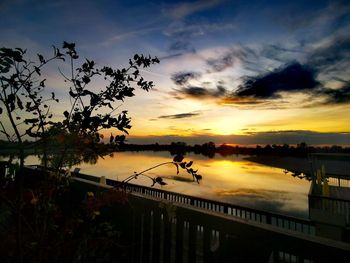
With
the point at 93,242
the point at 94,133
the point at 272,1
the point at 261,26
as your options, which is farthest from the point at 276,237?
the point at 261,26

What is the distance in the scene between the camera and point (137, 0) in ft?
17.6

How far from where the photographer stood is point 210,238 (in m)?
2.13

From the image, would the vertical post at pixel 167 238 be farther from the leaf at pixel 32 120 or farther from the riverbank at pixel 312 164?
the riverbank at pixel 312 164

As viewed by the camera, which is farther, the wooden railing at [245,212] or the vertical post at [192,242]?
the wooden railing at [245,212]

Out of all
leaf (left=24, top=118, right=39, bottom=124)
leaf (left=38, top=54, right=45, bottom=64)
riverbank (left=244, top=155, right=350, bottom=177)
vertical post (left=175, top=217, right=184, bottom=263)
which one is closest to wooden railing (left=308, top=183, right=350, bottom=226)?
riverbank (left=244, top=155, right=350, bottom=177)

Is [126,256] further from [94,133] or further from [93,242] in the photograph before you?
[94,133]

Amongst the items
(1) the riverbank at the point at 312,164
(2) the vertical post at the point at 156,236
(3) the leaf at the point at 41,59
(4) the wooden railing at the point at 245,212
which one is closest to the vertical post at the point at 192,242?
(2) the vertical post at the point at 156,236

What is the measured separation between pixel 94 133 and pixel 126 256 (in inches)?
59.5

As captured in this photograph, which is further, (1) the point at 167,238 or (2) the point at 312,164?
(2) the point at 312,164

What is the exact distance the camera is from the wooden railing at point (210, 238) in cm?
159

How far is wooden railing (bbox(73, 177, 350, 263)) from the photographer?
159cm

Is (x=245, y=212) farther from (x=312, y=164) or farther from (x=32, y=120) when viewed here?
(x=32, y=120)

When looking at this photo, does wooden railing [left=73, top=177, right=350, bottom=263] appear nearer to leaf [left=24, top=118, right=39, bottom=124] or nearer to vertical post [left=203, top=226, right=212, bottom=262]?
vertical post [left=203, top=226, right=212, bottom=262]

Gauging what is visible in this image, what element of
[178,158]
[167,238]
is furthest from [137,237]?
[178,158]
